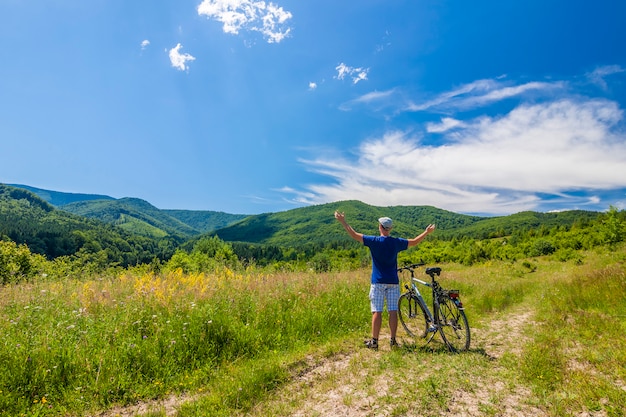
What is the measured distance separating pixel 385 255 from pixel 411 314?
2.26 metres

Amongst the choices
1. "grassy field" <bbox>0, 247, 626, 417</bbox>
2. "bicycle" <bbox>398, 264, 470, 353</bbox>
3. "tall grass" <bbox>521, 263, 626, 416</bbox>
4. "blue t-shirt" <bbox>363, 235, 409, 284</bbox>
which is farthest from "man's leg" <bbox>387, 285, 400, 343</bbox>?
"tall grass" <bbox>521, 263, 626, 416</bbox>

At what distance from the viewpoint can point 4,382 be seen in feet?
13.8

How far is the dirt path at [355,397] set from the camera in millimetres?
4000

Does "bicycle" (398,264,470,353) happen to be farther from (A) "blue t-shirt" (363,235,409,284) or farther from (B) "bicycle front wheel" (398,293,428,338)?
(A) "blue t-shirt" (363,235,409,284)

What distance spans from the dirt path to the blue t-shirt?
161 centimetres

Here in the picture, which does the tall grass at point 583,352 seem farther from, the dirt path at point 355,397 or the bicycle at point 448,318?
the bicycle at point 448,318

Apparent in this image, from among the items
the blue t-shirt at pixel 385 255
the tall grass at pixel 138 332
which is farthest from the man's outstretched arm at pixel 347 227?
the tall grass at pixel 138 332

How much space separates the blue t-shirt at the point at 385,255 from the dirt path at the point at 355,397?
1609mm

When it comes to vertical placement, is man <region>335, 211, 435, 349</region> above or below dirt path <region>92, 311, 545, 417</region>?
above

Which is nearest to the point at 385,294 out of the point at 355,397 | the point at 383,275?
the point at 383,275

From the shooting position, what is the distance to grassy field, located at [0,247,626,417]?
4.16 metres

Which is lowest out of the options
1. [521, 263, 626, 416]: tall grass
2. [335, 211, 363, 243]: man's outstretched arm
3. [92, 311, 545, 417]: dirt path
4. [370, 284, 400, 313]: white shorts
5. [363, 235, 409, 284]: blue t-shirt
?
[92, 311, 545, 417]: dirt path

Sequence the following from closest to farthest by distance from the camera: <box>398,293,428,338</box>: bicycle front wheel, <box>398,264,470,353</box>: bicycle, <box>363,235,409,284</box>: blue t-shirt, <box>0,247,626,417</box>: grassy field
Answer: <box>0,247,626,417</box>: grassy field → <box>398,264,470,353</box>: bicycle → <box>363,235,409,284</box>: blue t-shirt → <box>398,293,428,338</box>: bicycle front wheel

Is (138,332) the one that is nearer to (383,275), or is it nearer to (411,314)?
(383,275)
